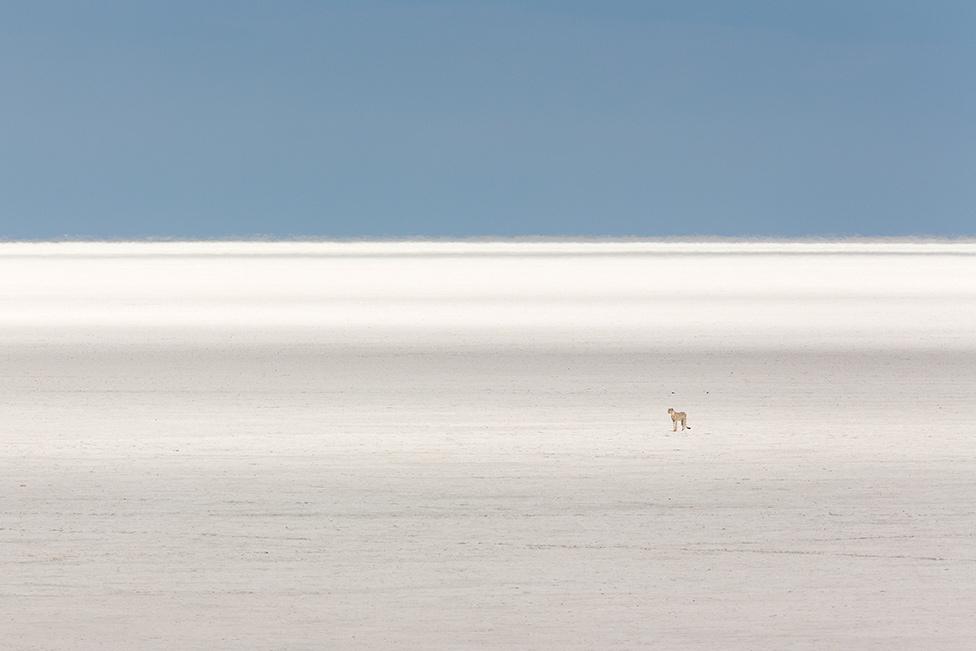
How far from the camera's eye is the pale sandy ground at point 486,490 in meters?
4.41

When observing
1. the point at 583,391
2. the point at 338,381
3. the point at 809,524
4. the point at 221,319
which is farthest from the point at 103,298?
the point at 809,524

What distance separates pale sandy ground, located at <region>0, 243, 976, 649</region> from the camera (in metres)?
4.41

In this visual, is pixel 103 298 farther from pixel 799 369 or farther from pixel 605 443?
pixel 605 443

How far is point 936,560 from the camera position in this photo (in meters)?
4.99

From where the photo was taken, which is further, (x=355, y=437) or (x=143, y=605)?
(x=355, y=437)

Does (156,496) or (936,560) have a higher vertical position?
(156,496)

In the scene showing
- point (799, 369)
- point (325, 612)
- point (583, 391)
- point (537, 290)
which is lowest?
point (325, 612)

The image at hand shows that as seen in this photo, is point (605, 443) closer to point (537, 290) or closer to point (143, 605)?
point (143, 605)

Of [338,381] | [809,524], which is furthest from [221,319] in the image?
[809,524]

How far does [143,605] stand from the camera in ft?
14.8

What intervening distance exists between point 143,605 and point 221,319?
1096 centimetres

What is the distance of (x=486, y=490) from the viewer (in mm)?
6066

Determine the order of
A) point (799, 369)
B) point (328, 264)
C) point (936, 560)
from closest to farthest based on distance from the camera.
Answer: point (936, 560) < point (799, 369) < point (328, 264)

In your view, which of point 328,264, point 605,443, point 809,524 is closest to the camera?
point 809,524
